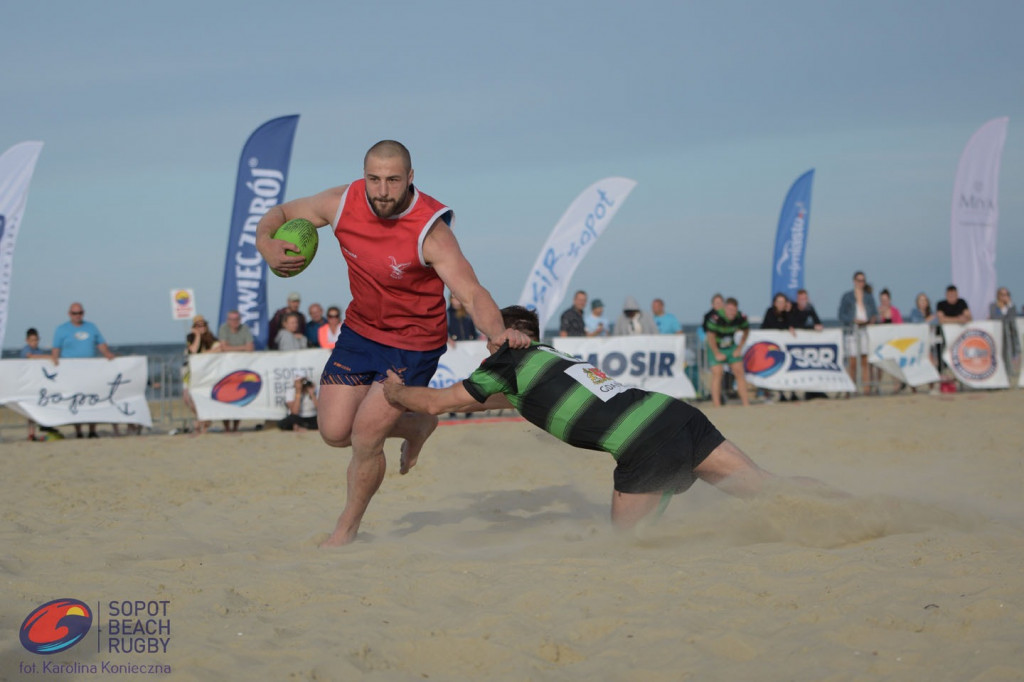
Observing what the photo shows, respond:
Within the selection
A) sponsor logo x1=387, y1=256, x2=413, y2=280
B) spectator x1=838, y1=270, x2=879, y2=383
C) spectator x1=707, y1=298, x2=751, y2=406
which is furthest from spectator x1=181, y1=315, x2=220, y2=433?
spectator x1=838, y1=270, x2=879, y2=383

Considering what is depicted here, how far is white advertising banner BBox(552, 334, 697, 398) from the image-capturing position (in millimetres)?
12688

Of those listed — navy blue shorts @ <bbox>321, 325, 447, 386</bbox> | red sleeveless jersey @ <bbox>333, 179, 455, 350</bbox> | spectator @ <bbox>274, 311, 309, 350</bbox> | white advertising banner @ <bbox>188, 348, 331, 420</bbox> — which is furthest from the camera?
spectator @ <bbox>274, 311, 309, 350</bbox>

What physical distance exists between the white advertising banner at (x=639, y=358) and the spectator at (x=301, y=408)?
11.2 ft

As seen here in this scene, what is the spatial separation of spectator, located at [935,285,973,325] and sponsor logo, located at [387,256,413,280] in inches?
467

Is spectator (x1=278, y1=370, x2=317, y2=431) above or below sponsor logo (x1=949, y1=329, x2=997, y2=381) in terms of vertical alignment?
below

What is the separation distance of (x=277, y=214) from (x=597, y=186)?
10709 mm

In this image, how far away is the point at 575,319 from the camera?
13.5 metres

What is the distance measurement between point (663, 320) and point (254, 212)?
22.0 feet

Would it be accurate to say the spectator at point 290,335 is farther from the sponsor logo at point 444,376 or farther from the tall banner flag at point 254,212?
the sponsor logo at point 444,376

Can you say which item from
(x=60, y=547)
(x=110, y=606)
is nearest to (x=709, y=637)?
(x=110, y=606)

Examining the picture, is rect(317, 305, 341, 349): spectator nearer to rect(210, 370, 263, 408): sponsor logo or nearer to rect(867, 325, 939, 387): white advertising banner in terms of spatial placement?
rect(210, 370, 263, 408): sponsor logo

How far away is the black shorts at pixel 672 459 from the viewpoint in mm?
4352

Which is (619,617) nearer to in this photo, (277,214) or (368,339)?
(368,339)

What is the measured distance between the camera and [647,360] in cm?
1281
